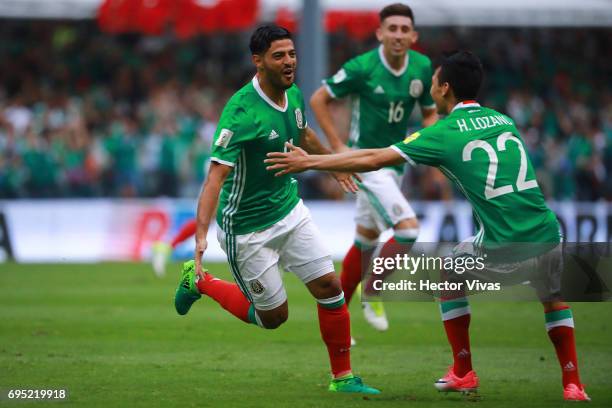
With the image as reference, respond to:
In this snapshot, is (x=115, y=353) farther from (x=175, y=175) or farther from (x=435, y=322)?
(x=175, y=175)

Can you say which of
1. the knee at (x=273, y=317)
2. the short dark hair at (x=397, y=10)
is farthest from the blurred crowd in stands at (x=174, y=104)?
the knee at (x=273, y=317)

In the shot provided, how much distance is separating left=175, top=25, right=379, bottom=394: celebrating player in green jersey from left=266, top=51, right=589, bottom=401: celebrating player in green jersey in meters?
0.48

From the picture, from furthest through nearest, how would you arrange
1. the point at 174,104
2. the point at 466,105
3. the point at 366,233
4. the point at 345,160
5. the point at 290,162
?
1. the point at 174,104
2. the point at 366,233
3. the point at 466,105
4. the point at 345,160
5. the point at 290,162

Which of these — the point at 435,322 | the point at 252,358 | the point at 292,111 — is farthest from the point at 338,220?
the point at 292,111

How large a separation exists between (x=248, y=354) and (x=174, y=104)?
1625 centimetres

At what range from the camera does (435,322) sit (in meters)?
11.9

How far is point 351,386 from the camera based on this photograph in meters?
7.88

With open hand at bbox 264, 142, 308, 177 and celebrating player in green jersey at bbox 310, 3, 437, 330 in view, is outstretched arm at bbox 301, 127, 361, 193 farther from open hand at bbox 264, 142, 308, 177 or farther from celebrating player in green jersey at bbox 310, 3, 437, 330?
celebrating player in green jersey at bbox 310, 3, 437, 330

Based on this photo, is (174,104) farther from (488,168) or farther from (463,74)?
(488,168)

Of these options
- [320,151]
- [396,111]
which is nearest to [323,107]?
[396,111]

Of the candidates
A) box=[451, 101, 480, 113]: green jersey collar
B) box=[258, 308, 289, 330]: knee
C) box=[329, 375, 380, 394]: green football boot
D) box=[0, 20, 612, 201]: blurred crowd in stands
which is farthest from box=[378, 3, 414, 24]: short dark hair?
box=[0, 20, 612, 201]: blurred crowd in stands

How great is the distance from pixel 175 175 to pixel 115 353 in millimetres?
12999

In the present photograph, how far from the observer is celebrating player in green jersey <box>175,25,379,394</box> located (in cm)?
780

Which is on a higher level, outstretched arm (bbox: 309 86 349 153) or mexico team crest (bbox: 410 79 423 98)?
mexico team crest (bbox: 410 79 423 98)
